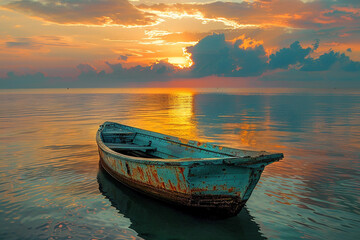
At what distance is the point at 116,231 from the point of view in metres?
6.90

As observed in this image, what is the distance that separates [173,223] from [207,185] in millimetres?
1395

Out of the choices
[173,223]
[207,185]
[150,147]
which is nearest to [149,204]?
[173,223]

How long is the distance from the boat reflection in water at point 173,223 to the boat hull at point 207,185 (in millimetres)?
315

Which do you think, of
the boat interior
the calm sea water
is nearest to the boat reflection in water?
the calm sea water

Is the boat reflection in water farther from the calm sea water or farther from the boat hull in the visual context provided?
the boat hull

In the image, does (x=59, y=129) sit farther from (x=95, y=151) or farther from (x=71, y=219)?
(x=71, y=219)

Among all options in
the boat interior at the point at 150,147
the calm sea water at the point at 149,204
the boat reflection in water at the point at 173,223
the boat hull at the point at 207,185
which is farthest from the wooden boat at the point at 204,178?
the boat interior at the point at 150,147

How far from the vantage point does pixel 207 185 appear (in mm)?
6984

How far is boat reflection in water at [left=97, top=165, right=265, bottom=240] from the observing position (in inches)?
267

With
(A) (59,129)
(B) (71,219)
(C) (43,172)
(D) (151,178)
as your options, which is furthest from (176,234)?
(A) (59,129)

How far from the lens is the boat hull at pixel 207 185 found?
6840 mm

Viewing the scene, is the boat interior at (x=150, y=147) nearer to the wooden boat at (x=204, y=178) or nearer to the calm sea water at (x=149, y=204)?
the wooden boat at (x=204, y=178)

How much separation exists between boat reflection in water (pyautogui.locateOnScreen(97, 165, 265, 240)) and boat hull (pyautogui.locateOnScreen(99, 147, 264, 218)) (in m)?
0.31

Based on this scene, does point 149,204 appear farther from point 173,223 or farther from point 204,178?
point 204,178
